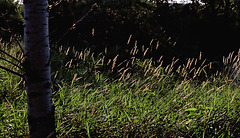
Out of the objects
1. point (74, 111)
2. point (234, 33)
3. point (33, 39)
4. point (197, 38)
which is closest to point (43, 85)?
point (33, 39)

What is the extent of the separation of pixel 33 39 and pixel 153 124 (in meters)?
1.78

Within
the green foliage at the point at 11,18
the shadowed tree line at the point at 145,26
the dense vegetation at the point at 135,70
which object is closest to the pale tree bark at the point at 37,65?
the dense vegetation at the point at 135,70

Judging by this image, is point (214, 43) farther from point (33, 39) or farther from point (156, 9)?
point (33, 39)

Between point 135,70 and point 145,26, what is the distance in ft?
8.51

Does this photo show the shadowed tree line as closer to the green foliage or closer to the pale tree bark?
the green foliage

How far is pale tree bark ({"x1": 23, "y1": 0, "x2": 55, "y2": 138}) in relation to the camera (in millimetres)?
2174

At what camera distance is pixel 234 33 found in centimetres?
1004

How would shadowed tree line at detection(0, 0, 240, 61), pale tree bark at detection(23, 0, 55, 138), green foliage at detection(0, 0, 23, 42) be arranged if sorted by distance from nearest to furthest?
pale tree bark at detection(23, 0, 55, 138) < shadowed tree line at detection(0, 0, 240, 61) < green foliage at detection(0, 0, 23, 42)

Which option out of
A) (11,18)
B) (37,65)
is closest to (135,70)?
(37,65)

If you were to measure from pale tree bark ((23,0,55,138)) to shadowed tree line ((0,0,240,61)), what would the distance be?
15.6 ft

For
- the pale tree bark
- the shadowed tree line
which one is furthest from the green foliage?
the pale tree bark

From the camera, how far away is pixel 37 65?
87.4 inches

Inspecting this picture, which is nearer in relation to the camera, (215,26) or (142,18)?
(142,18)

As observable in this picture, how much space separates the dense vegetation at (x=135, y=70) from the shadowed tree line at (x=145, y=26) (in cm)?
3
